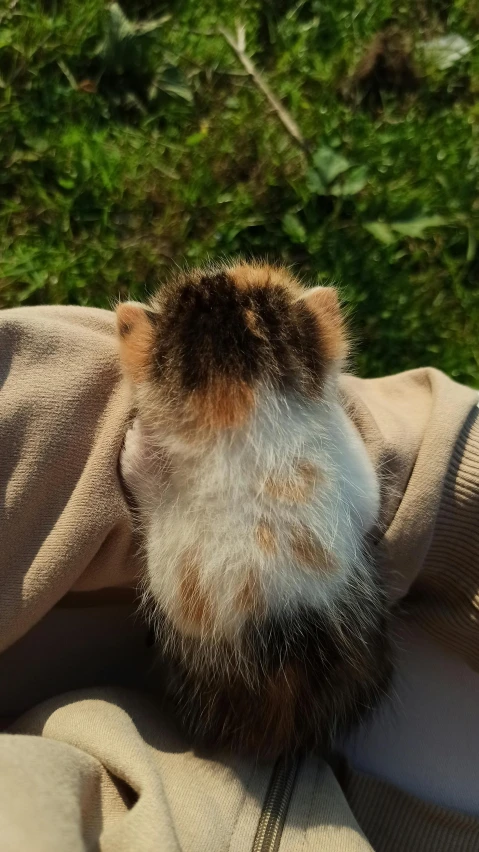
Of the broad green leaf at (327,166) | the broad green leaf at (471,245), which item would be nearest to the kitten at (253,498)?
the broad green leaf at (327,166)

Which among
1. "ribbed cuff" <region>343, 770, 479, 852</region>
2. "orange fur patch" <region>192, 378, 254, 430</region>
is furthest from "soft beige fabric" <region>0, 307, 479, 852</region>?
"orange fur patch" <region>192, 378, 254, 430</region>

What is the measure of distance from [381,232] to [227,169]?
0.50m

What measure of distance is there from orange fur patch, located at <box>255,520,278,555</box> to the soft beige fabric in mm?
303

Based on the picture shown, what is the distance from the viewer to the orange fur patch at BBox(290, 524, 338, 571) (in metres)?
1.06

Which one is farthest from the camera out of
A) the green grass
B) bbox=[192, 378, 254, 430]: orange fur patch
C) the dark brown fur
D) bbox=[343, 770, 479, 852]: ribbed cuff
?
the green grass

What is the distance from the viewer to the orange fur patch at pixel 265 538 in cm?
104

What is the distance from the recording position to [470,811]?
55.7 inches

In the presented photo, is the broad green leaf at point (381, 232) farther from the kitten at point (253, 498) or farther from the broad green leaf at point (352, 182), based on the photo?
the kitten at point (253, 498)

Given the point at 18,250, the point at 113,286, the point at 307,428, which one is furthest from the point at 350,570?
the point at 18,250

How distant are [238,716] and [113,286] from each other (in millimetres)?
1258

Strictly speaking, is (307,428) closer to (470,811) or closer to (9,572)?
(9,572)

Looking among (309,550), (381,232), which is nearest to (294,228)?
(381,232)

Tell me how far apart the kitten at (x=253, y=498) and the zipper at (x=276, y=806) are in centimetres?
4

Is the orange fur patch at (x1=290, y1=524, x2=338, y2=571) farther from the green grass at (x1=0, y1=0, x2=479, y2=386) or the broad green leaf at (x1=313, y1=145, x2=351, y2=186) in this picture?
the broad green leaf at (x1=313, y1=145, x2=351, y2=186)
